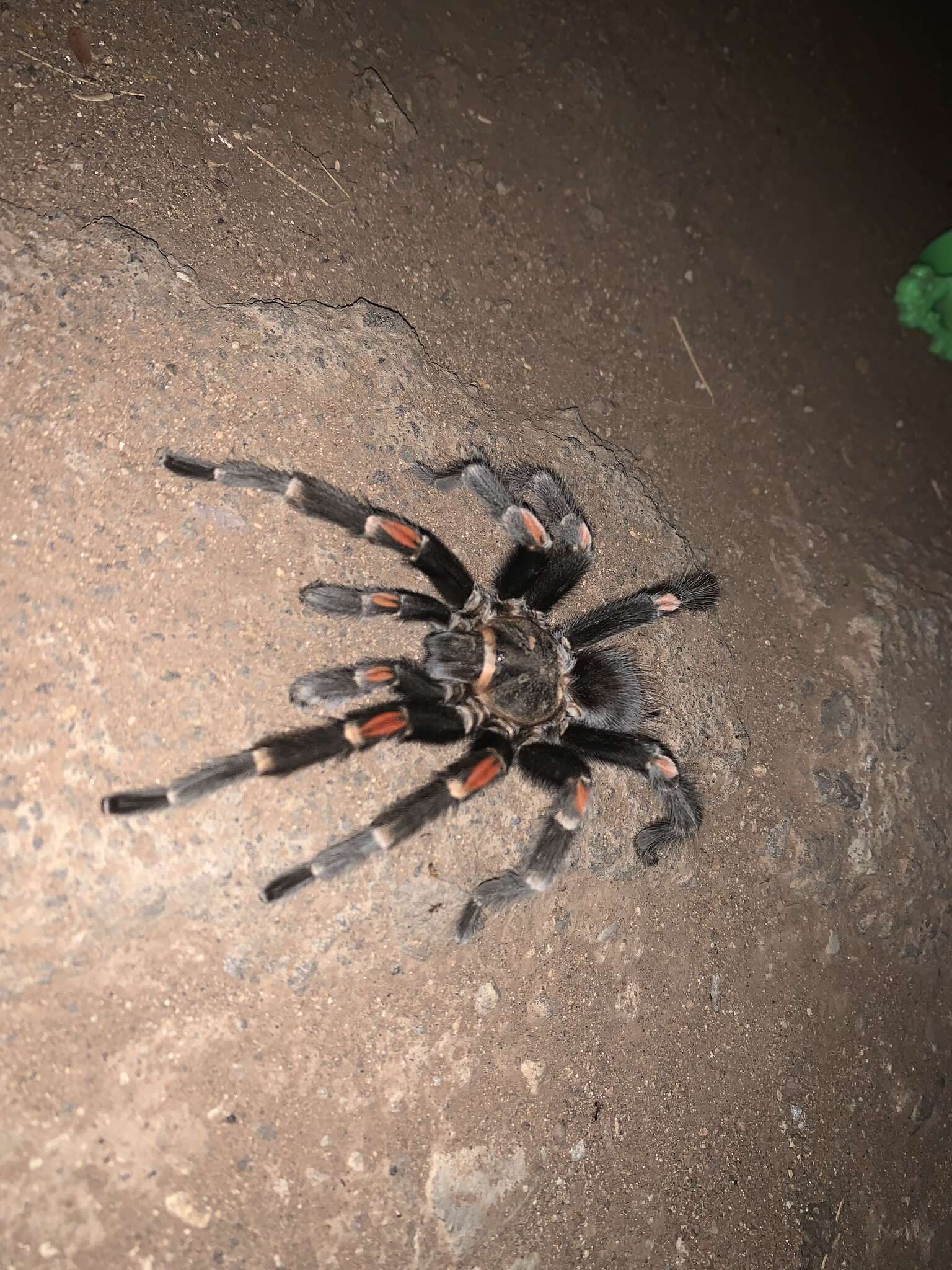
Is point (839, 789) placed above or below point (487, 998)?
above

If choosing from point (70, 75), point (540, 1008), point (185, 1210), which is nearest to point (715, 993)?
point (540, 1008)

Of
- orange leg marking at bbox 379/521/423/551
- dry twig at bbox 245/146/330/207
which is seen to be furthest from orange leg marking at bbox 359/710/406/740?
dry twig at bbox 245/146/330/207

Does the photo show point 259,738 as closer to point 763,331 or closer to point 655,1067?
point 655,1067

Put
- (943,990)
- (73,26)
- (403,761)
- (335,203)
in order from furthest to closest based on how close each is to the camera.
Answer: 1. (943,990)
2. (335,203)
3. (73,26)
4. (403,761)

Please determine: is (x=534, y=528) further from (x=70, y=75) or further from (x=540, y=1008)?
(x=70, y=75)

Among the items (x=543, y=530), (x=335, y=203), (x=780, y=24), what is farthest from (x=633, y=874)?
(x=780, y=24)
